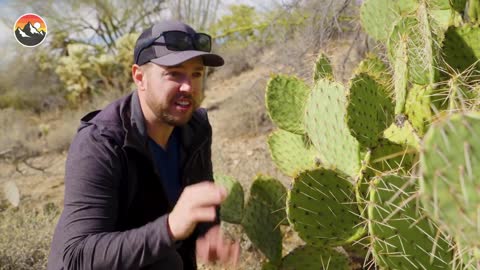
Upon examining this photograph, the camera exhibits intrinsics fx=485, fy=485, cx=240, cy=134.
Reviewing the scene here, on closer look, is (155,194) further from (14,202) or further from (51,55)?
(51,55)

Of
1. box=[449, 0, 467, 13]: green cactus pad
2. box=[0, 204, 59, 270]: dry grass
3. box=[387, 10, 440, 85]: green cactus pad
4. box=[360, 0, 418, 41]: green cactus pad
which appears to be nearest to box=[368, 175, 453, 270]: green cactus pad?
box=[387, 10, 440, 85]: green cactus pad

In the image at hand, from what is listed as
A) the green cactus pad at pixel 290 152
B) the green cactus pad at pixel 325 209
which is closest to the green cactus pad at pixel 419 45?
the green cactus pad at pixel 325 209

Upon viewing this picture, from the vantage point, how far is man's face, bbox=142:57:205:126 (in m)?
1.92

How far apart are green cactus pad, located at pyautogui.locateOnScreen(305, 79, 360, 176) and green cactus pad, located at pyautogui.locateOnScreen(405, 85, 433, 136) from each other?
282 mm

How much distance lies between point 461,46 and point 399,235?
1.22 meters

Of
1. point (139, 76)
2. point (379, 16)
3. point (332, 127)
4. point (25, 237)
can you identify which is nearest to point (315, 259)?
point (332, 127)

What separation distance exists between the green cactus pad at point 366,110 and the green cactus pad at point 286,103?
23.8 inches

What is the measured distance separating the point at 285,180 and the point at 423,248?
2.69 meters

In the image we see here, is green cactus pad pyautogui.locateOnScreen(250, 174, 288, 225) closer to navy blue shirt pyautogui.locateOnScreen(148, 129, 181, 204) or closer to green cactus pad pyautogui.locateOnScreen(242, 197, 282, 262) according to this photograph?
green cactus pad pyautogui.locateOnScreen(242, 197, 282, 262)

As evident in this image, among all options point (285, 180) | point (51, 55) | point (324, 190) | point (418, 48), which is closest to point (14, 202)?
point (285, 180)

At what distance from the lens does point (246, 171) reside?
16.1ft

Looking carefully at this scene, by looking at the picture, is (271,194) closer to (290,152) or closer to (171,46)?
(290,152)

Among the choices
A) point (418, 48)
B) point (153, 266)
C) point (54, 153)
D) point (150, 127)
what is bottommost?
point (54, 153)

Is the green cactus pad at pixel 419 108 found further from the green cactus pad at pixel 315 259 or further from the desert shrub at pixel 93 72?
the desert shrub at pixel 93 72
